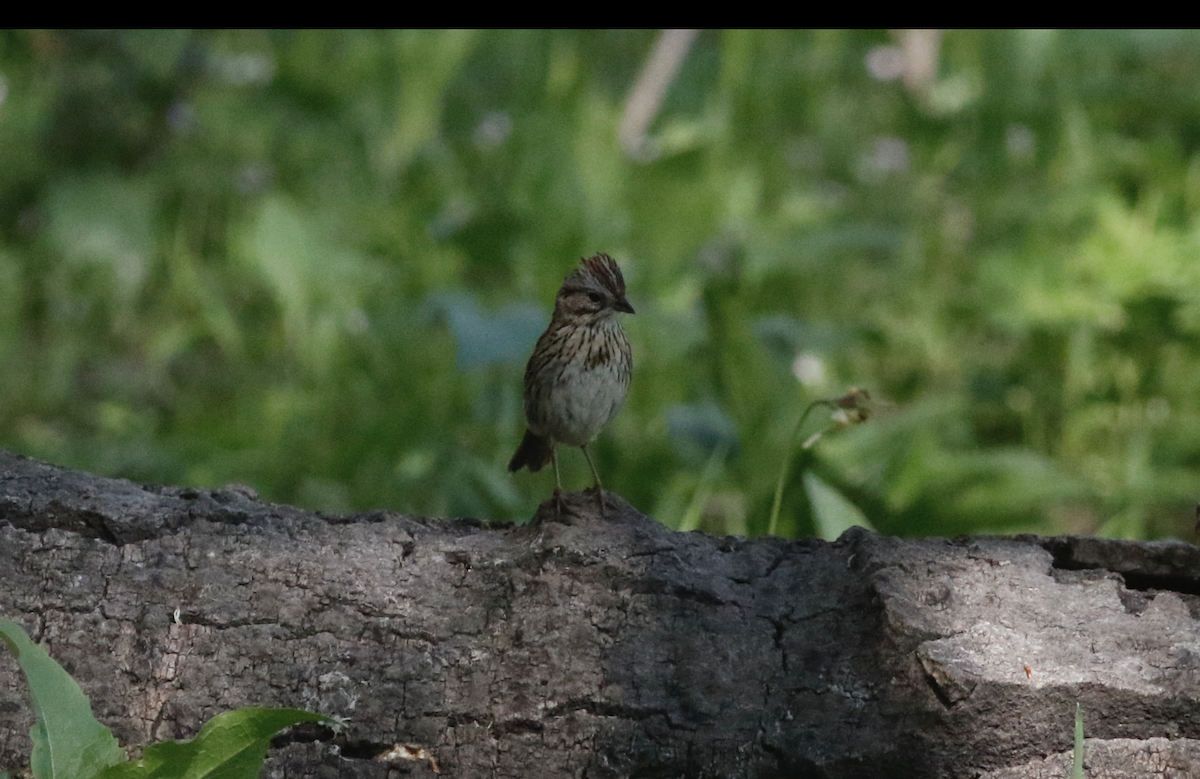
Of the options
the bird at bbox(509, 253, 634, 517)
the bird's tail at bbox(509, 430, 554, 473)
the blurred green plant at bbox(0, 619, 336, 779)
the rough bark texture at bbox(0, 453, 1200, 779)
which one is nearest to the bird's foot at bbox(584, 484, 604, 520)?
the rough bark texture at bbox(0, 453, 1200, 779)

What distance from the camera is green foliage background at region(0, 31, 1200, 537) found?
170 inches

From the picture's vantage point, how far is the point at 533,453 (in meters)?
3.52

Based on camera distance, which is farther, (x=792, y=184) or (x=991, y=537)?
(x=792, y=184)

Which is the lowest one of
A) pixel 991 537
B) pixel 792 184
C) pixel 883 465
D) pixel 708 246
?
pixel 991 537

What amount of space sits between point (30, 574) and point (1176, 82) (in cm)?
674

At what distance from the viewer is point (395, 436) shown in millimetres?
4332

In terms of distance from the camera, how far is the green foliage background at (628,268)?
14.1 feet

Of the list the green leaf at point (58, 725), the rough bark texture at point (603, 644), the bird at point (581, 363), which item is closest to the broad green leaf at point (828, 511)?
the bird at point (581, 363)

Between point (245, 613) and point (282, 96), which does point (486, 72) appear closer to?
point (282, 96)

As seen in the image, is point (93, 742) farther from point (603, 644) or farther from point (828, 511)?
point (828, 511)

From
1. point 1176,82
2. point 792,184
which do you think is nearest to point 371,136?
point 792,184

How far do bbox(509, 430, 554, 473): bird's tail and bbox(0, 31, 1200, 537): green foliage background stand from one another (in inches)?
12.4

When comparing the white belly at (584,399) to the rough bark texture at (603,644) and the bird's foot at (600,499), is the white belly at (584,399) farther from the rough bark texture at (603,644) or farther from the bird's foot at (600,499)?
the rough bark texture at (603,644)

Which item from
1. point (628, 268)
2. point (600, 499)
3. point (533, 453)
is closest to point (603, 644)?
point (600, 499)
